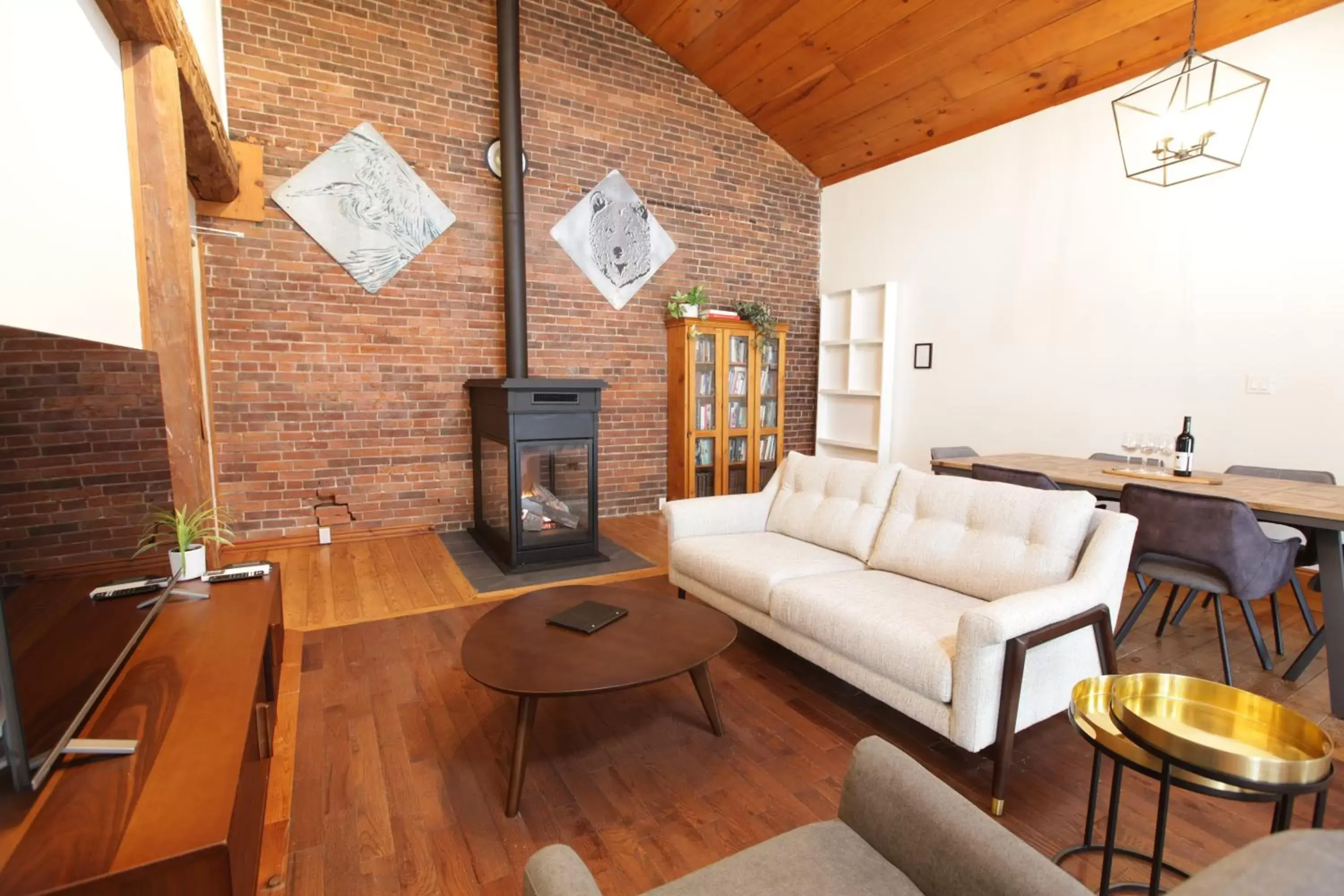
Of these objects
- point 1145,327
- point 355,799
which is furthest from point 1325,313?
point 355,799

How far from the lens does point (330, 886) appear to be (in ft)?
4.94

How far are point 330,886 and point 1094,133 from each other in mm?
5516

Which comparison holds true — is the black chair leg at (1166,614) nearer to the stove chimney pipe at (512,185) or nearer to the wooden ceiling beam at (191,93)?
the stove chimney pipe at (512,185)

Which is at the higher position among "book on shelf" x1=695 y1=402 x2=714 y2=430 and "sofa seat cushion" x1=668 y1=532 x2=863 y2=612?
"book on shelf" x1=695 y1=402 x2=714 y2=430

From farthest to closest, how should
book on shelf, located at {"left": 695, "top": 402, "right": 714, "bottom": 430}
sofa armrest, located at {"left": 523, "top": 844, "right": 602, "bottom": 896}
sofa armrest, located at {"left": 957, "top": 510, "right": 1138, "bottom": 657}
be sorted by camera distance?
1. book on shelf, located at {"left": 695, "top": 402, "right": 714, "bottom": 430}
2. sofa armrest, located at {"left": 957, "top": 510, "right": 1138, "bottom": 657}
3. sofa armrest, located at {"left": 523, "top": 844, "right": 602, "bottom": 896}

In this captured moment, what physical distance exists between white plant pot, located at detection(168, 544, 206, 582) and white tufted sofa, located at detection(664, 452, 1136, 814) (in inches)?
75.1

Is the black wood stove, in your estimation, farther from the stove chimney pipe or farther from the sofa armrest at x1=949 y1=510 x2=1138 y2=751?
the sofa armrest at x1=949 y1=510 x2=1138 y2=751

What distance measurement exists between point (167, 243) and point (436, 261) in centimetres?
243

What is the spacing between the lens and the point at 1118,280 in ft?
13.6

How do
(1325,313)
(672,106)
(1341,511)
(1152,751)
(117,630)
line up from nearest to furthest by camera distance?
(1152,751) → (117,630) → (1341,511) → (1325,313) → (672,106)

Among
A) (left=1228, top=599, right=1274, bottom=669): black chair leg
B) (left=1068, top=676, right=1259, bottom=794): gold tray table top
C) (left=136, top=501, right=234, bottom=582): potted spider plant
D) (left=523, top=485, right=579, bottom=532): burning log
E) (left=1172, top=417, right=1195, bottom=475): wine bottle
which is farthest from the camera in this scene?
(left=523, top=485, right=579, bottom=532): burning log

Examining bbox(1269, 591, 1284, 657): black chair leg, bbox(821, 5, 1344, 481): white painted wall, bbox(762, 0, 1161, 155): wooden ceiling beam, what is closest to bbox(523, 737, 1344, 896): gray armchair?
bbox(1269, 591, 1284, 657): black chair leg

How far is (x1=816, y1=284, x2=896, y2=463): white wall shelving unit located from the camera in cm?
567

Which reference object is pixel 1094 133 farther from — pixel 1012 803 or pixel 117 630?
pixel 117 630
